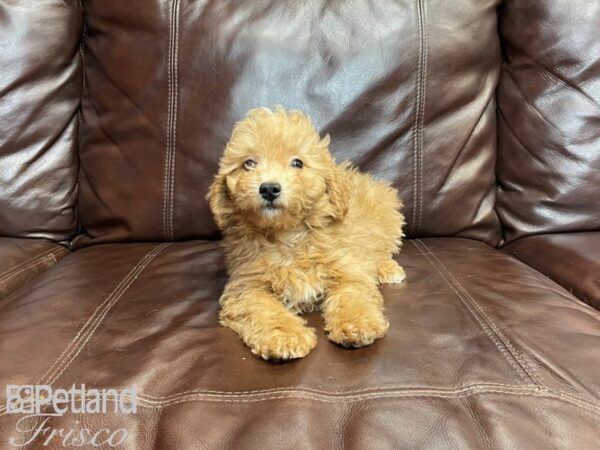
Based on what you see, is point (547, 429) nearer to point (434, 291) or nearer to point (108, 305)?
point (434, 291)

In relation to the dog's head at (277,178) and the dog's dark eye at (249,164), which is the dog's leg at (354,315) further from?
the dog's dark eye at (249,164)

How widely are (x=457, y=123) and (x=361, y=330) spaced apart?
103 cm

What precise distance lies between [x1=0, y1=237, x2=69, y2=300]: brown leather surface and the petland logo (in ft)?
1.95

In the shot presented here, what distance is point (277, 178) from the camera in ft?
4.81

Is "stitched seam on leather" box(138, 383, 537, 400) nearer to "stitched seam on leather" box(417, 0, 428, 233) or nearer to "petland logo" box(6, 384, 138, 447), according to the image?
"petland logo" box(6, 384, 138, 447)

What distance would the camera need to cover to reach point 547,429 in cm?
104

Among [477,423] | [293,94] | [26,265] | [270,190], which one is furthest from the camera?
[293,94]

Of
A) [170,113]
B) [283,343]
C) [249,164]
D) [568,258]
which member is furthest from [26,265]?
[568,258]

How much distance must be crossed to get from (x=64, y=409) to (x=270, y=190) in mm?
682

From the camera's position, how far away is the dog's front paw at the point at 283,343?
125 cm

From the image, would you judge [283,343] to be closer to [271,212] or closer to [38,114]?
[271,212]

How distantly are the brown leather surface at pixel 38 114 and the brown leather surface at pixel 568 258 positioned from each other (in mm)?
1634

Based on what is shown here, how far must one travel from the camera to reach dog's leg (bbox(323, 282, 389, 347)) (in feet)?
4.26

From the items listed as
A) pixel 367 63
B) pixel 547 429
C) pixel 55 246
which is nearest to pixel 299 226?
pixel 367 63
